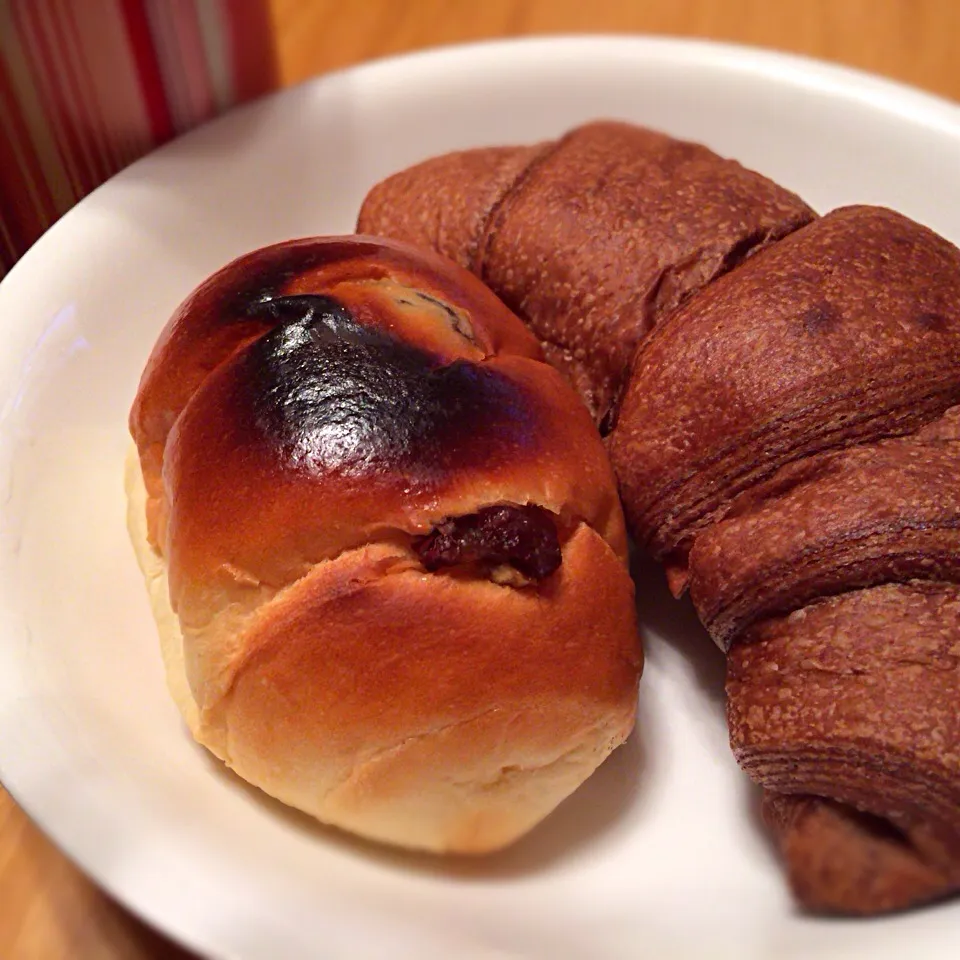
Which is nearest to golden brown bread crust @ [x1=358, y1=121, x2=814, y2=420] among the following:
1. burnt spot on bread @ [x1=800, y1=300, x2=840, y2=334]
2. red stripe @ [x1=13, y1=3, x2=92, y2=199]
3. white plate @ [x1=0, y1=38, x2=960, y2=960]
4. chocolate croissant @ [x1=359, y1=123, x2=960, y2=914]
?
chocolate croissant @ [x1=359, y1=123, x2=960, y2=914]

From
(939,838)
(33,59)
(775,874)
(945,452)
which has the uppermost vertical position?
(33,59)

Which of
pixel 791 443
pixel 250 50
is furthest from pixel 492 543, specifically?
pixel 250 50

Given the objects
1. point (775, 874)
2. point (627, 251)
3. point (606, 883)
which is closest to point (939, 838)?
point (775, 874)

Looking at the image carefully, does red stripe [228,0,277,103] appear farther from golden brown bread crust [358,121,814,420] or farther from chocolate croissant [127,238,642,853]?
chocolate croissant [127,238,642,853]

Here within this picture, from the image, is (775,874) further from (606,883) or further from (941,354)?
(941,354)

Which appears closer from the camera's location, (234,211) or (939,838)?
(939,838)

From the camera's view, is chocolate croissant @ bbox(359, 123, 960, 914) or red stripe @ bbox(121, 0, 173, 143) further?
red stripe @ bbox(121, 0, 173, 143)

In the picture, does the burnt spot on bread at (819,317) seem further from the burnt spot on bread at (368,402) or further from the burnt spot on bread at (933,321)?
the burnt spot on bread at (368,402)
